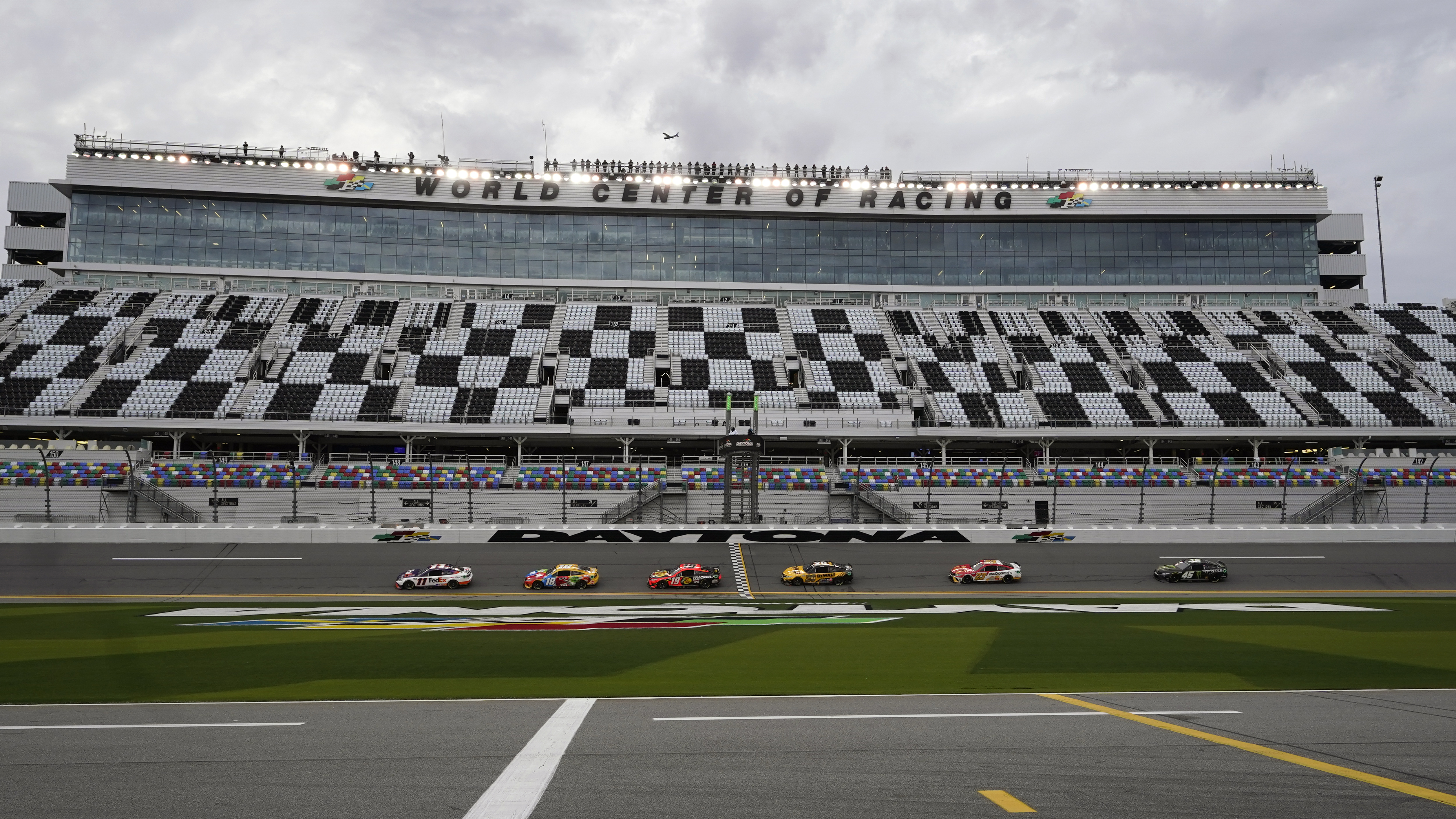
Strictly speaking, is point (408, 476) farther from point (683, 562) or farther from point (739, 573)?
point (739, 573)

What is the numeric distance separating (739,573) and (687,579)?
2.81 meters

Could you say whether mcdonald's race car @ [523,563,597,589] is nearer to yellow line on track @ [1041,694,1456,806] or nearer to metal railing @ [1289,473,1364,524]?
yellow line on track @ [1041,694,1456,806]

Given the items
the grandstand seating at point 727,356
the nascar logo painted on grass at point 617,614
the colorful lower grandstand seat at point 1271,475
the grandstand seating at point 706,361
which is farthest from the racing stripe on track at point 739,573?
the colorful lower grandstand seat at point 1271,475

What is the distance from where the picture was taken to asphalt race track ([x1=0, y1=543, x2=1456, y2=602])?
29359 millimetres

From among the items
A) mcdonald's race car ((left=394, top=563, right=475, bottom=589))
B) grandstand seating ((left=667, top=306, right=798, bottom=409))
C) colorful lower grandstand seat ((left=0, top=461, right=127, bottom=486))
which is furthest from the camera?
grandstand seating ((left=667, top=306, right=798, bottom=409))

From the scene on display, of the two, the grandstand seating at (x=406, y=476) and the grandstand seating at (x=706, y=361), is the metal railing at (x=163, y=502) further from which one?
the grandstand seating at (x=706, y=361)

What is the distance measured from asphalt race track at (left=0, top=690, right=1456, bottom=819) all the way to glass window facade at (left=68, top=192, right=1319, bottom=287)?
186 feet

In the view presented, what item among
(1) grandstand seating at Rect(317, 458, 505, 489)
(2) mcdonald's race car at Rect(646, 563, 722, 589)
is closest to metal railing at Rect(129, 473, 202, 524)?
(1) grandstand seating at Rect(317, 458, 505, 489)

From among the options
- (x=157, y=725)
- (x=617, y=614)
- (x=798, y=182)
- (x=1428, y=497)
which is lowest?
(x=617, y=614)

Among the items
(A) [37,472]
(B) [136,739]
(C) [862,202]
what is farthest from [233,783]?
(C) [862,202]

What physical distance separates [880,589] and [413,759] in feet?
79.0

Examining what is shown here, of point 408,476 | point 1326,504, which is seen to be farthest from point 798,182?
point 1326,504

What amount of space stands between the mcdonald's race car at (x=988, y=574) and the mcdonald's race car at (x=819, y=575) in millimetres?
4206

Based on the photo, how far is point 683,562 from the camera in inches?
1303
